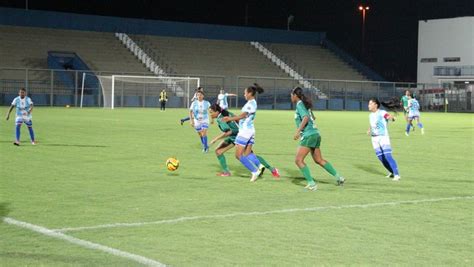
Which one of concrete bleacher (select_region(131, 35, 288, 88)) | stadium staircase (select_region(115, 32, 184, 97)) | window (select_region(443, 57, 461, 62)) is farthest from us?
window (select_region(443, 57, 461, 62))

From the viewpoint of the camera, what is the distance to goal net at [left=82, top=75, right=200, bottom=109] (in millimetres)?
56281

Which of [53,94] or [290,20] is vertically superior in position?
[290,20]

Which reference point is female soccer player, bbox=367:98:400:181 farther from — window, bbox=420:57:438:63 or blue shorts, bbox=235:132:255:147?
window, bbox=420:57:438:63

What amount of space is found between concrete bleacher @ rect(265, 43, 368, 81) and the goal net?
16.3 metres

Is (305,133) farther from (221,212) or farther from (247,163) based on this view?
(221,212)

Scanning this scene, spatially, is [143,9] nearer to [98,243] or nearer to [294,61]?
[294,61]

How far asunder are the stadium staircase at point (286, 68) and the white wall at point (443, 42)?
12.0 metres

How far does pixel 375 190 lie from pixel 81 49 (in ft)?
173

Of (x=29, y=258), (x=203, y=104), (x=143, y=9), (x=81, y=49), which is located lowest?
(x=29, y=258)

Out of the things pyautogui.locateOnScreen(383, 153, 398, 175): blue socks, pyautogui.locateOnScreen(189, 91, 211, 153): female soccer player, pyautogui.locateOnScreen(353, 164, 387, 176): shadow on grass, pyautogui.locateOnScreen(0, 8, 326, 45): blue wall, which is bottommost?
pyautogui.locateOnScreen(353, 164, 387, 176): shadow on grass

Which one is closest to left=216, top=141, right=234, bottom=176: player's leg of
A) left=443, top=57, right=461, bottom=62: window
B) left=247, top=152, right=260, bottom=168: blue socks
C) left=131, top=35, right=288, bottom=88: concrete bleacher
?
left=247, top=152, right=260, bottom=168: blue socks

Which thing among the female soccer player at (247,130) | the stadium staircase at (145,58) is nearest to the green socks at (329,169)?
the female soccer player at (247,130)

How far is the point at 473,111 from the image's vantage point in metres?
67.5

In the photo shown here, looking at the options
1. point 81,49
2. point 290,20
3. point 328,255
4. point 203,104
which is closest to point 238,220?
point 328,255
